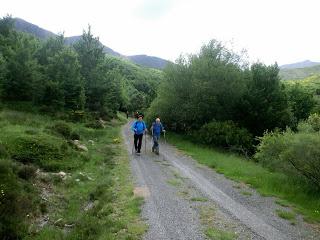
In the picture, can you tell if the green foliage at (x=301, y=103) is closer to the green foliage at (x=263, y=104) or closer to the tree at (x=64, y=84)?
the green foliage at (x=263, y=104)

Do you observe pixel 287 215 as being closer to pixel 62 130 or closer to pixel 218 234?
pixel 218 234

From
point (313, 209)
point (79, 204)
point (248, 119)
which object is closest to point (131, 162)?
point (79, 204)

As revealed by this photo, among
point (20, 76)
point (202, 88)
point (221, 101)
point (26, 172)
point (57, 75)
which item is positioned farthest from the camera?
point (57, 75)

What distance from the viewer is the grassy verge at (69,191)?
10031 millimetres

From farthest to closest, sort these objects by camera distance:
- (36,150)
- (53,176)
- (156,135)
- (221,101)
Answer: (221,101) → (156,135) → (36,150) → (53,176)

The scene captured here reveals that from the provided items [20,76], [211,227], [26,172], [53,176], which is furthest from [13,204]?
[20,76]

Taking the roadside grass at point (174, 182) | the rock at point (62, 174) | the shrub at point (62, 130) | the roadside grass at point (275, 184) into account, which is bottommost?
the roadside grass at point (275, 184)

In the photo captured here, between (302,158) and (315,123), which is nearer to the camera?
(302,158)

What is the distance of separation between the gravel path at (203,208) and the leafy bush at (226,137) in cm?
1287

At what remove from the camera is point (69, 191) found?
14.4m

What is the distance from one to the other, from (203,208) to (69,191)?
18.3 feet

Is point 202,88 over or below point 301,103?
over

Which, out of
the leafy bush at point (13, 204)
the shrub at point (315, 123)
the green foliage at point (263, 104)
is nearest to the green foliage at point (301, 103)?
the green foliage at point (263, 104)

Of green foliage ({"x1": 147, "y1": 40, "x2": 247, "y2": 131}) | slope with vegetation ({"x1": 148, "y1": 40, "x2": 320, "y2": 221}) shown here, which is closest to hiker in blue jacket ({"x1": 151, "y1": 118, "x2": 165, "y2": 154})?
slope with vegetation ({"x1": 148, "y1": 40, "x2": 320, "y2": 221})
